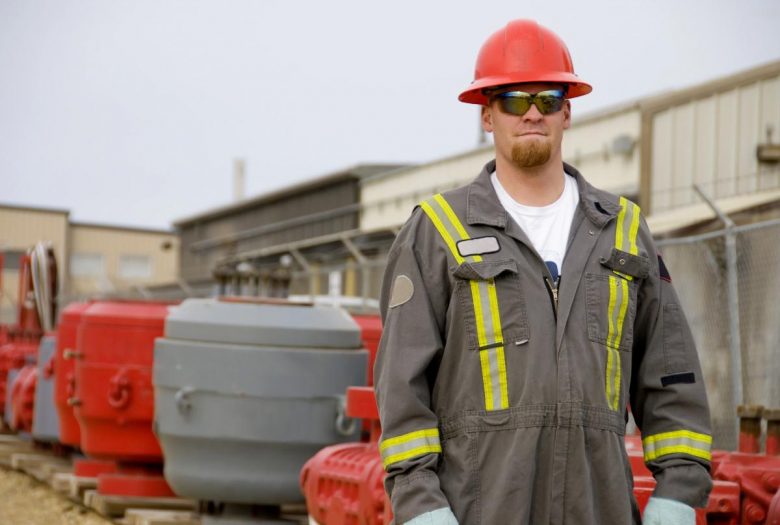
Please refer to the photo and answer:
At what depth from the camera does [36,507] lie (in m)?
10.7

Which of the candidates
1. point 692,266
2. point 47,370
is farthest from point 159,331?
point 692,266

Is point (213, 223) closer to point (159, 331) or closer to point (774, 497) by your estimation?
point (159, 331)

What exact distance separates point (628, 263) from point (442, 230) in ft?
1.52

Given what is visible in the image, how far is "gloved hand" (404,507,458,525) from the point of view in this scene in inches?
122

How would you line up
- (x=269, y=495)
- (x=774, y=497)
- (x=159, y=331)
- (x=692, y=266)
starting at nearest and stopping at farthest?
(x=774, y=497) < (x=269, y=495) < (x=159, y=331) < (x=692, y=266)

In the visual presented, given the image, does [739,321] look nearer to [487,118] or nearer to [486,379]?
[487,118]

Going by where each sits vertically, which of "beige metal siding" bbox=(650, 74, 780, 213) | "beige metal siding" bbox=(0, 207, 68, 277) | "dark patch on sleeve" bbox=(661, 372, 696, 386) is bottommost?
"dark patch on sleeve" bbox=(661, 372, 696, 386)

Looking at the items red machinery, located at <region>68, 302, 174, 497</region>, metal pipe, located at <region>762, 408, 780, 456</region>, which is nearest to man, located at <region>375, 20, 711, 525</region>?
metal pipe, located at <region>762, 408, 780, 456</region>

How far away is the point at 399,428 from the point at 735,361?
17.5 ft

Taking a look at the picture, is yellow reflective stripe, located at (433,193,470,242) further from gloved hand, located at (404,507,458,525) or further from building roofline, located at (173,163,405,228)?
building roofline, located at (173,163,405,228)

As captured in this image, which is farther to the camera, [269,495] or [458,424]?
[269,495]

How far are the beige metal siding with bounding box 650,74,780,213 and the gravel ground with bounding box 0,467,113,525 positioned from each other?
9.51 m

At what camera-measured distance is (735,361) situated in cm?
812

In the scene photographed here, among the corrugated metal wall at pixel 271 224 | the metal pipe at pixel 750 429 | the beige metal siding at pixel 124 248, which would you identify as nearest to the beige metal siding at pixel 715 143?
the metal pipe at pixel 750 429
